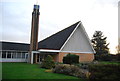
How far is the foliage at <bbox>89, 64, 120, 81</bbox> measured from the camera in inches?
360

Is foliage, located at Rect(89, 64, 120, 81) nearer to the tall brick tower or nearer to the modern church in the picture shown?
the modern church

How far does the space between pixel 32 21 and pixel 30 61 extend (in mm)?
6966

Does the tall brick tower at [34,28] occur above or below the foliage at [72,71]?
above

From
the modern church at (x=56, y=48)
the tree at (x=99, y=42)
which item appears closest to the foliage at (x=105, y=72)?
the modern church at (x=56, y=48)

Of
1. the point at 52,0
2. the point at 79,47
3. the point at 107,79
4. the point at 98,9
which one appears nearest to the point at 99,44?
the point at 79,47

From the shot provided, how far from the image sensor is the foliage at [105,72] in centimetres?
914

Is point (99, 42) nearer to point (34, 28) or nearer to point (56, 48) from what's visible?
point (56, 48)

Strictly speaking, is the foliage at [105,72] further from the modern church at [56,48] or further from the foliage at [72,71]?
the modern church at [56,48]

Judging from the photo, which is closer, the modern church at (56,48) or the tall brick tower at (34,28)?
the modern church at (56,48)

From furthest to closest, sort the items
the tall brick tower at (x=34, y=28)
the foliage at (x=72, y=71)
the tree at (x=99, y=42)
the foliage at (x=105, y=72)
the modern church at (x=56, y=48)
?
the tree at (x=99, y=42) < the tall brick tower at (x=34, y=28) < the modern church at (x=56, y=48) < the foliage at (x=72, y=71) < the foliage at (x=105, y=72)

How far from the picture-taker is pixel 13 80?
353 inches

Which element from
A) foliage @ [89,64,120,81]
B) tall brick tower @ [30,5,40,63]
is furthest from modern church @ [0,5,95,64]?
foliage @ [89,64,120,81]

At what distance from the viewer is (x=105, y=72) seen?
9438 mm

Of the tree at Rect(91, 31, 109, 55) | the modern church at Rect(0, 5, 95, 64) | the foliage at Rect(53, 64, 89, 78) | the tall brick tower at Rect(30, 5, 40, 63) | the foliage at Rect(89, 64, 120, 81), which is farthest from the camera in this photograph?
the tree at Rect(91, 31, 109, 55)
